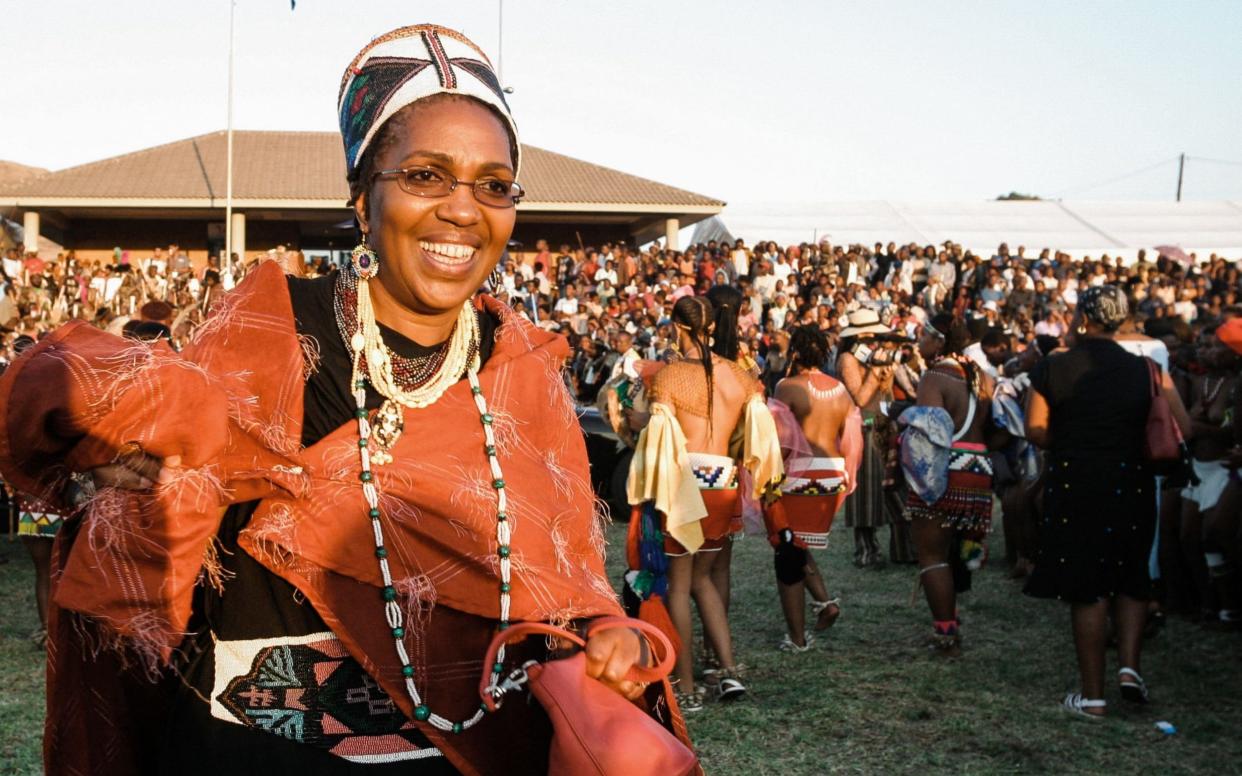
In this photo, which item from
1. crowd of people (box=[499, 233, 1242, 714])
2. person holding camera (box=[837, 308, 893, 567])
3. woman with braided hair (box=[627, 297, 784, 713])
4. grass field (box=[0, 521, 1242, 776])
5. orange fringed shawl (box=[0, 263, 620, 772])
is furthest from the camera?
person holding camera (box=[837, 308, 893, 567])

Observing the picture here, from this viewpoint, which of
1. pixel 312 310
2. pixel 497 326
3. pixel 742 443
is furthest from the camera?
pixel 742 443

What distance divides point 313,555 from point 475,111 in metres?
0.92

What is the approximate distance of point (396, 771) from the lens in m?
2.26

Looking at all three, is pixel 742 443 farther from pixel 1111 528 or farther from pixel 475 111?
pixel 475 111

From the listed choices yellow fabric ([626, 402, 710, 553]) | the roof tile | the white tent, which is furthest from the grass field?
the roof tile

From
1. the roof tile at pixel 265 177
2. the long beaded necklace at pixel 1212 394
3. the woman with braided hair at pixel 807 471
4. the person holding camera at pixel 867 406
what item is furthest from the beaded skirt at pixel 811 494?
the roof tile at pixel 265 177

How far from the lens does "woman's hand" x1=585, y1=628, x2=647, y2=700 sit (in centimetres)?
219

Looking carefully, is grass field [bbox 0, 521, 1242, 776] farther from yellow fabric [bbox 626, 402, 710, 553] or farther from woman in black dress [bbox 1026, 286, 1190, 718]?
yellow fabric [bbox 626, 402, 710, 553]

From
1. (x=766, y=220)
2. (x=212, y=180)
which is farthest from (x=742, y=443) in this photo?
(x=212, y=180)

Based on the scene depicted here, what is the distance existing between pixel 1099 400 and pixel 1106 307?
0.50 meters

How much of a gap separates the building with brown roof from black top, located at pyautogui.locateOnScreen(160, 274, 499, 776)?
28.7 m

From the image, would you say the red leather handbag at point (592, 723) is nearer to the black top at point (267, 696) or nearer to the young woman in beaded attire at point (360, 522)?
the young woman in beaded attire at point (360, 522)

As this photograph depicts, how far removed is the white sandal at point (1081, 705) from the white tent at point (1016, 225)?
73.9 ft

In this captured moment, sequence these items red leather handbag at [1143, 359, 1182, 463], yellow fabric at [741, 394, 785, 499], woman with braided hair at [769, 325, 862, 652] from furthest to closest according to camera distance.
A: woman with braided hair at [769, 325, 862, 652] < yellow fabric at [741, 394, 785, 499] < red leather handbag at [1143, 359, 1182, 463]
